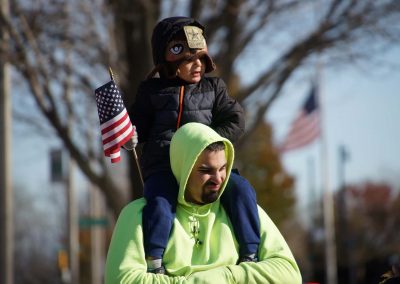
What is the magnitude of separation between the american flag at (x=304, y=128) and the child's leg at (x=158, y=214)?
69.6 ft

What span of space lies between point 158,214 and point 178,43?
1037mm

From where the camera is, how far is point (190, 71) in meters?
5.62

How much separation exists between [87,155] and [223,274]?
13.2 metres

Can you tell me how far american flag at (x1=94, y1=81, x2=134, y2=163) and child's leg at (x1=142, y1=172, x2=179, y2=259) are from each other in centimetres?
37

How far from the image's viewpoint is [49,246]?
74.1 metres

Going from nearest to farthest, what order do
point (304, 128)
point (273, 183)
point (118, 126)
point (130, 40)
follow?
point (118, 126)
point (130, 40)
point (304, 128)
point (273, 183)

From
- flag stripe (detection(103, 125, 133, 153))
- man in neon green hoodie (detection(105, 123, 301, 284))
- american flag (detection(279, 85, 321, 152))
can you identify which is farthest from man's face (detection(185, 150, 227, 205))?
american flag (detection(279, 85, 321, 152))

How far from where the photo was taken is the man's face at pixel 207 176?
511 cm

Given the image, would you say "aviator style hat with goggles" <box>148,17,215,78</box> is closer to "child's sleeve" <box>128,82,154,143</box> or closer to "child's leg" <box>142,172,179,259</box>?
"child's sleeve" <box>128,82,154,143</box>

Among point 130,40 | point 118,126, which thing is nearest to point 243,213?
point 118,126

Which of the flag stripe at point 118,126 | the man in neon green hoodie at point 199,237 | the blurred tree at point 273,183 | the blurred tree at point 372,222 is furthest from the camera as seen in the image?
the blurred tree at point 372,222

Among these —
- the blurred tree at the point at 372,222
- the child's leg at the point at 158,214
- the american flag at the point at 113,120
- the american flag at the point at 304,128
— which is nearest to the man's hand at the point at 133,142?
the american flag at the point at 113,120

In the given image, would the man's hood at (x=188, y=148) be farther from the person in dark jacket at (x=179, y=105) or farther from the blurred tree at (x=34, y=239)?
the blurred tree at (x=34, y=239)

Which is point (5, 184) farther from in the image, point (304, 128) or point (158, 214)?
point (158, 214)
